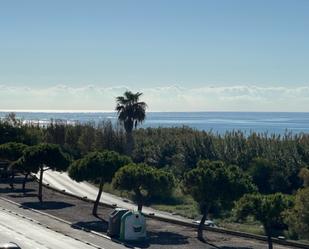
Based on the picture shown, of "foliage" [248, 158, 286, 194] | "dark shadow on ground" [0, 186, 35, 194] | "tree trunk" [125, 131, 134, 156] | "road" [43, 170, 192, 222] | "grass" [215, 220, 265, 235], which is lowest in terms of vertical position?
"road" [43, 170, 192, 222]

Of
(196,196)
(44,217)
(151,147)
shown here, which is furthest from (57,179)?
(196,196)

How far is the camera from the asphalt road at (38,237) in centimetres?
4188

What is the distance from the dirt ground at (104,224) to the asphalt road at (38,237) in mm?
2538

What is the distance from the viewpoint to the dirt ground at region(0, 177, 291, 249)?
42719 millimetres

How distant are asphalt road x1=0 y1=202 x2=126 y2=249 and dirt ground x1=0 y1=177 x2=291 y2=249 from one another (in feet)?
8.33

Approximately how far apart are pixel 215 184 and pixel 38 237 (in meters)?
12.2

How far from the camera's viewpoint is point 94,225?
4972 centimetres

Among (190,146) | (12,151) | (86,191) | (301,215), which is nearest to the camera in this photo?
(301,215)

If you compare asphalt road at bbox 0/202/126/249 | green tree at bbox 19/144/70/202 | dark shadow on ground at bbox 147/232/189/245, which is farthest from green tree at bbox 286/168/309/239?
green tree at bbox 19/144/70/202

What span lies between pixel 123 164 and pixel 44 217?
750cm

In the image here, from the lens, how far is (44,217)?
5338cm

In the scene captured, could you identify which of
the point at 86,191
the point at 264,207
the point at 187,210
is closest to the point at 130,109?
the point at 86,191

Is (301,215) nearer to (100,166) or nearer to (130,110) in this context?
(100,166)

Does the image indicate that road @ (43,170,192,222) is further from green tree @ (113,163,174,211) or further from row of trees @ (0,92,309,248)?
green tree @ (113,163,174,211)
